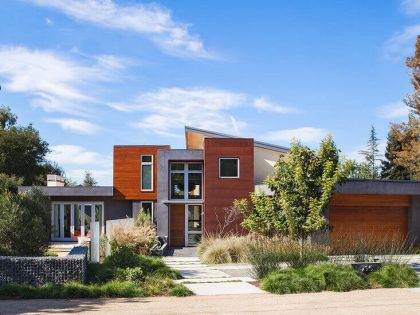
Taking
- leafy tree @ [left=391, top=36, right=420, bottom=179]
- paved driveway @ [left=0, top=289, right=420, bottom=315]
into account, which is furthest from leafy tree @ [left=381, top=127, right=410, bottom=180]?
paved driveway @ [left=0, top=289, right=420, bottom=315]

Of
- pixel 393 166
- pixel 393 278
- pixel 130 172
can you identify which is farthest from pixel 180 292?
pixel 393 166

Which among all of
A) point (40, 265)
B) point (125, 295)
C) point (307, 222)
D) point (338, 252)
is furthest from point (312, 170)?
point (40, 265)

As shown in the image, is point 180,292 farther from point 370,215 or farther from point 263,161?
point 263,161

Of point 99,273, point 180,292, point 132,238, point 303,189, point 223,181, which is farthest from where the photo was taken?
point 223,181

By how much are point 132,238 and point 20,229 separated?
6102 mm

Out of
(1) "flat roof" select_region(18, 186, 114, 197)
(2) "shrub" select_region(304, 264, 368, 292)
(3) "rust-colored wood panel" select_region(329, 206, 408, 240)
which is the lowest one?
(2) "shrub" select_region(304, 264, 368, 292)

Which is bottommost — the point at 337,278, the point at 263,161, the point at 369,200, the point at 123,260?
the point at 337,278

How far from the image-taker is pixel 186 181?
24141mm

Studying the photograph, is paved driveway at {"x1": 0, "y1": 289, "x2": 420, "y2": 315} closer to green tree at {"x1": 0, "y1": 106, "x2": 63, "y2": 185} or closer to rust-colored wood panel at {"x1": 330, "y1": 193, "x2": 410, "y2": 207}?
rust-colored wood panel at {"x1": 330, "y1": 193, "x2": 410, "y2": 207}

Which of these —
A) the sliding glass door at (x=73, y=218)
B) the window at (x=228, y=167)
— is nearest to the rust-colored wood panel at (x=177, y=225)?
the window at (x=228, y=167)

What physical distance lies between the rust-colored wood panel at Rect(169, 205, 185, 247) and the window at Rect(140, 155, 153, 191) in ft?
13.6

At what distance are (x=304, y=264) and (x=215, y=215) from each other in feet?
32.5

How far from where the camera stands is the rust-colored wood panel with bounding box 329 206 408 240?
20.7 meters

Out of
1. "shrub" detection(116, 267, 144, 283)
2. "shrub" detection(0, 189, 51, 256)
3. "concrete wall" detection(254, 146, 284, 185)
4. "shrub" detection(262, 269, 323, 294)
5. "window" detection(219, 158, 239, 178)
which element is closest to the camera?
"shrub" detection(262, 269, 323, 294)
